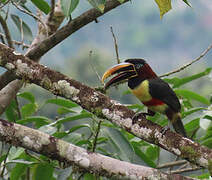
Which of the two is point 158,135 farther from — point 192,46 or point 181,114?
point 192,46

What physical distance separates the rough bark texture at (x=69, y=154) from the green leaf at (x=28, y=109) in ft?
5.62

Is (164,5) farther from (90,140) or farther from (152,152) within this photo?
(152,152)

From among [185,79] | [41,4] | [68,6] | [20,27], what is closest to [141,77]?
[185,79]

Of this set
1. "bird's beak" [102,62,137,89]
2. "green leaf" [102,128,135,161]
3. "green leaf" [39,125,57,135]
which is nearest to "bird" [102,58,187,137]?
"bird's beak" [102,62,137,89]

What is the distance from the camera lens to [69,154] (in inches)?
94.0

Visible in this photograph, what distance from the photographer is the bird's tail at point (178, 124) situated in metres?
3.43

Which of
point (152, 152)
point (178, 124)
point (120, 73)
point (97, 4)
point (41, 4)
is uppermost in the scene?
point (41, 4)

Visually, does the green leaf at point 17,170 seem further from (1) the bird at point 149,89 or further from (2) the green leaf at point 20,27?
(2) the green leaf at point 20,27

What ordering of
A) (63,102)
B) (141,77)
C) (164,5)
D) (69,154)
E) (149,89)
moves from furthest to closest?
(63,102)
(141,77)
(149,89)
(164,5)
(69,154)

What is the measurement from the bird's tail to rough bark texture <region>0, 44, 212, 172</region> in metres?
0.82

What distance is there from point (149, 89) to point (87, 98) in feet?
2.73

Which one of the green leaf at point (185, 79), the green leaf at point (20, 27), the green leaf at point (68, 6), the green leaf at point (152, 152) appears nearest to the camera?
the green leaf at point (68, 6)

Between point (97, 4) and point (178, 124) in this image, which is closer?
point (97, 4)

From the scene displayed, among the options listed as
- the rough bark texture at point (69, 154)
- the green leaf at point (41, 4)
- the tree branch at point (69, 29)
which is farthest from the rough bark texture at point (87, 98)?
the green leaf at point (41, 4)
